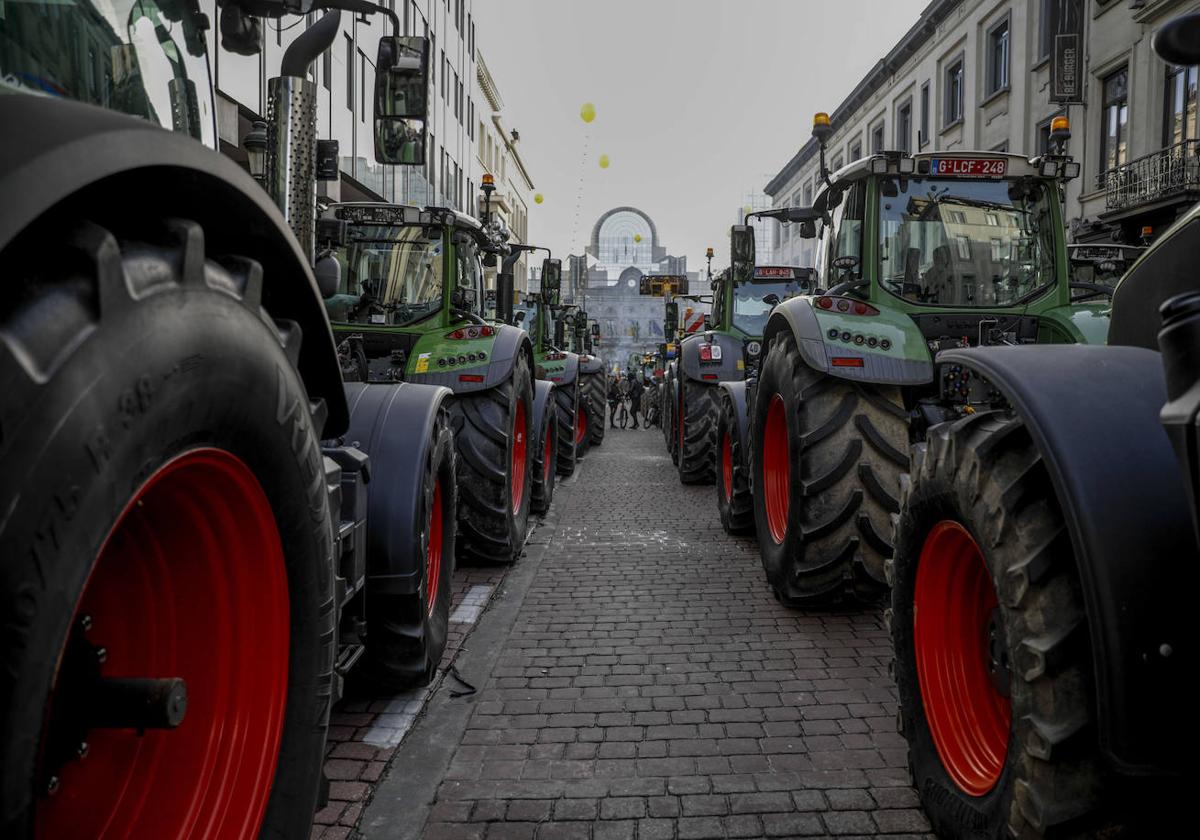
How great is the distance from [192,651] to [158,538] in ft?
0.79

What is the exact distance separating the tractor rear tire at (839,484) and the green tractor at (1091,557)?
2120 mm

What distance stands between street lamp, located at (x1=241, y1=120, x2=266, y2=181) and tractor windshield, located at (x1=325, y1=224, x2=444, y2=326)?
13.1 feet

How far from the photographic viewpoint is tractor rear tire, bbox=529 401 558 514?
7863 mm

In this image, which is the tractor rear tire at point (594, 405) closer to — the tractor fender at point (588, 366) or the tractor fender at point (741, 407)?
the tractor fender at point (588, 366)

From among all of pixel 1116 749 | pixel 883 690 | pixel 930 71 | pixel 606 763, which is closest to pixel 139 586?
pixel 1116 749

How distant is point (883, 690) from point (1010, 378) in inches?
89.2

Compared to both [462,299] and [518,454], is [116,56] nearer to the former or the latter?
[462,299]

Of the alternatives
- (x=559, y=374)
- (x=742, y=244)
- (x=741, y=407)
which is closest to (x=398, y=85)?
(x=742, y=244)

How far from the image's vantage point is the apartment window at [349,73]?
18.6 meters

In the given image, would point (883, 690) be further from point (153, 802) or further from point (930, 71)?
point (930, 71)

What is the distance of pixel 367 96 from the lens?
19.7 metres

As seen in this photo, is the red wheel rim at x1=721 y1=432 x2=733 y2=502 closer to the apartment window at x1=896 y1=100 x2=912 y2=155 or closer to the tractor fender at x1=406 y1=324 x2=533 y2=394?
the tractor fender at x1=406 y1=324 x2=533 y2=394

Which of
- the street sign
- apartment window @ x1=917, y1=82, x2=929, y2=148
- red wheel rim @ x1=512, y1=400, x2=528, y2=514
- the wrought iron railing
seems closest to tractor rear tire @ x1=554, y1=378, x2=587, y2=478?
red wheel rim @ x1=512, y1=400, x2=528, y2=514

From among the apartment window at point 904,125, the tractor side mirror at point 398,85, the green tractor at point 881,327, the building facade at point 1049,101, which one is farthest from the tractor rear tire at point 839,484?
the apartment window at point 904,125
